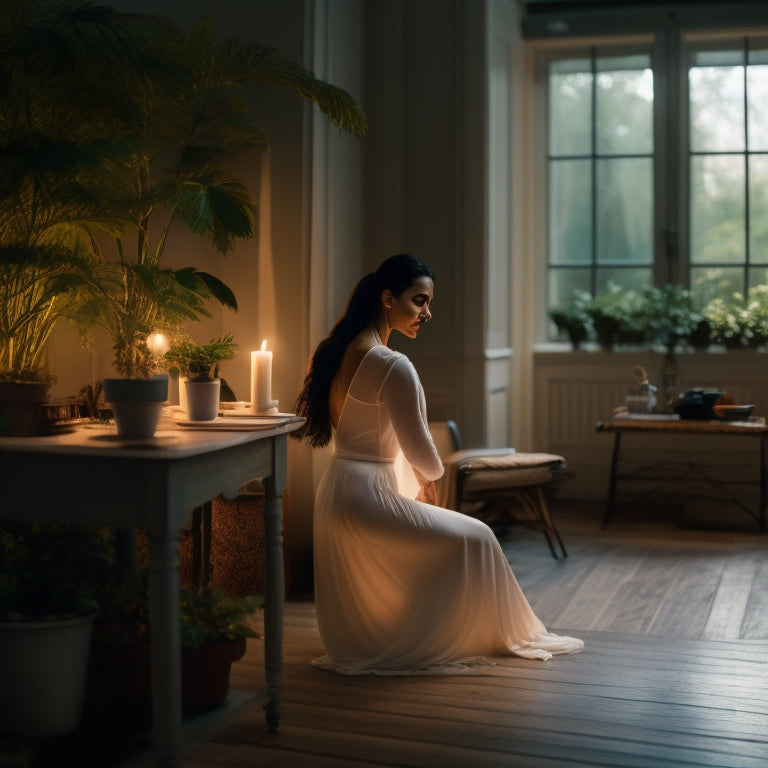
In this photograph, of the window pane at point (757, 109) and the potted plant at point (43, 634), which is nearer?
the potted plant at point (43, 634)

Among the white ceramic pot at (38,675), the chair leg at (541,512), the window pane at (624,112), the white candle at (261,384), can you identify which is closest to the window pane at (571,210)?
the window pane at (624,112)

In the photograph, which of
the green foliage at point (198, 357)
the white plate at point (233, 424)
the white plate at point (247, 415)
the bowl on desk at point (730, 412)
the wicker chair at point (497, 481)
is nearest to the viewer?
the white plate at point (233, 424)

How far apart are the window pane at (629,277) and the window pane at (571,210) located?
168mm

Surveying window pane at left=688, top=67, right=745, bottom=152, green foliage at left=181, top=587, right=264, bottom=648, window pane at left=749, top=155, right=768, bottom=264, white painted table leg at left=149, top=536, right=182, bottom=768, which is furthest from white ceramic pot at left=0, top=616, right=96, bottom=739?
window pane at left=688, top=67, right=745, bottom=152

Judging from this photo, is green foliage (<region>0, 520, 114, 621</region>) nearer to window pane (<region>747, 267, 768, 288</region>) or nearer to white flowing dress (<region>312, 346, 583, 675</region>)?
white flowing dress (<region>312, 346, 583, 675</region>)

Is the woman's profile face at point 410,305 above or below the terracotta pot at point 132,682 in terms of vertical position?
above

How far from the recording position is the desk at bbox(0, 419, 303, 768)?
7.99 ft

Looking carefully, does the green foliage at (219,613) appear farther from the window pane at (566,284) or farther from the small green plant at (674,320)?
the window pane at (566,284)

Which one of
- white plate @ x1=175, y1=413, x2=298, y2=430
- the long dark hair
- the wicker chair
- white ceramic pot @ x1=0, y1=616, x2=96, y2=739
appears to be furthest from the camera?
the wicker chair

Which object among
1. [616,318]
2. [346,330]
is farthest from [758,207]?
[346,330]

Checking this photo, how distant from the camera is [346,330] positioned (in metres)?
3.77

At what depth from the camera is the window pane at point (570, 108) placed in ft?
23.5

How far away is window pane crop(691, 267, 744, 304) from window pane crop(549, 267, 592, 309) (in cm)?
69

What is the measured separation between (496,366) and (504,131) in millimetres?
1458
